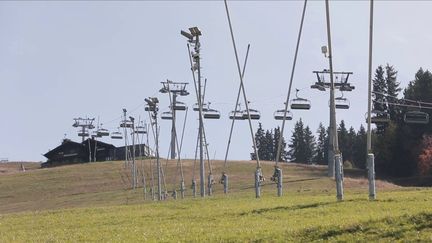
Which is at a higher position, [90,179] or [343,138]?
[343,138]

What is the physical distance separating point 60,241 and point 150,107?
159 ft

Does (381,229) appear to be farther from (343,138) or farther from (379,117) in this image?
(343,138)

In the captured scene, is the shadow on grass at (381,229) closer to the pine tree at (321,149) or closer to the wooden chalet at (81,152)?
the wooden chalet at (81,152)

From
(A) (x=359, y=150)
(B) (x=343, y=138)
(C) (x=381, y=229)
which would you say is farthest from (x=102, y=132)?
(C) (x=381, y=229)

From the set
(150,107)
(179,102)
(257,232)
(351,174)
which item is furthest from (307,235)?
(351,174)

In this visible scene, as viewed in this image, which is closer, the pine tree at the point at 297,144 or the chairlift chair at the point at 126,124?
the chairlift chair at the point at 126,124

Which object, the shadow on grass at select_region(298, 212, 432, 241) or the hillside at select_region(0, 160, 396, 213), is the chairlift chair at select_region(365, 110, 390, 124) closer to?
the hillside at select_region(0, 160, 396, 213)

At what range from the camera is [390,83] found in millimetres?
134750

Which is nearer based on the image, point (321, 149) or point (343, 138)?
point (343, 138)

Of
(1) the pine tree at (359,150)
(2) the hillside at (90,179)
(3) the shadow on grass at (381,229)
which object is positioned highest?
(1) the pine tree at (359,150)

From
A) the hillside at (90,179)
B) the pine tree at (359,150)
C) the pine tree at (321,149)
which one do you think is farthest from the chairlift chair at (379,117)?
the pine tree at (321,149)

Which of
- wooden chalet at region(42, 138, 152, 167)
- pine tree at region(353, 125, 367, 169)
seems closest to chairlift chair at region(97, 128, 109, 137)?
wooden chalet at region(42, 138, 152, 167)

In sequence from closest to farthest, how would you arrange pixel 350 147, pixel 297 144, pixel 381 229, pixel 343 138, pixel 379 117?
pixel 381 229, pixel 379 117, pixel 350 147, pixel 343 138, pixel 297 144

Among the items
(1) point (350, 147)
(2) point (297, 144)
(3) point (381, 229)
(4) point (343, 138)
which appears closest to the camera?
(3) point (381, 229)
